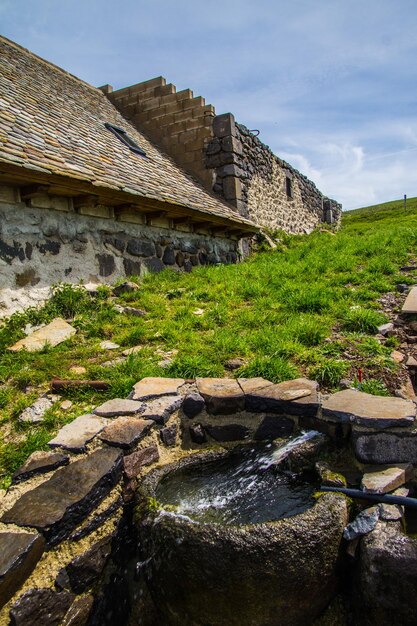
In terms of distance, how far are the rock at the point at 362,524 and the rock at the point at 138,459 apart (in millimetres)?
1379

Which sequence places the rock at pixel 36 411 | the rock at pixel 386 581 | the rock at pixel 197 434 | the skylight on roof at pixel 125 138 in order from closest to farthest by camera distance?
the rock at pixel 386 581 → the rock at pixel 197 434 → the rock at pixel 36 411 → the skylight on roof at pixel 125 138

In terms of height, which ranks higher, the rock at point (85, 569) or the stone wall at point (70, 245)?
the stone wall at point (70, 245)

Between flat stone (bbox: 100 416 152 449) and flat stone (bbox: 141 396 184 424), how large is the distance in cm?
8

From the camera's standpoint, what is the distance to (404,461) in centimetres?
271

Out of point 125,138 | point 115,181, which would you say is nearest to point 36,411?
point 115,181

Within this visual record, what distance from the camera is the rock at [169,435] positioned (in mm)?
3135

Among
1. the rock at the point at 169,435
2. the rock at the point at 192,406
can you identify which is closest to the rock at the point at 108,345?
the rock at the point at 192,406

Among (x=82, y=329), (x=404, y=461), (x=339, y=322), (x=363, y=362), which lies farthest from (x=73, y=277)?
(x=404, y=461)

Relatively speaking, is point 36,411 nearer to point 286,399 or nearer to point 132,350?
point 132,350

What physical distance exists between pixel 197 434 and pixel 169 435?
23cm

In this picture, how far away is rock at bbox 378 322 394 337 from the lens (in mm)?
4755

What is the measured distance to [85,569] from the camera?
2.34 metres

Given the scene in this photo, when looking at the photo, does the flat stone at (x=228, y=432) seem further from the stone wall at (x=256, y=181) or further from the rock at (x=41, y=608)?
the stone wall at (x=256, y=181)

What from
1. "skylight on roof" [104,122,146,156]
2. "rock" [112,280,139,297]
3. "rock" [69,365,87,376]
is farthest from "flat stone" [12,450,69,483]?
"skylight on roof" [104,122,146,156]
